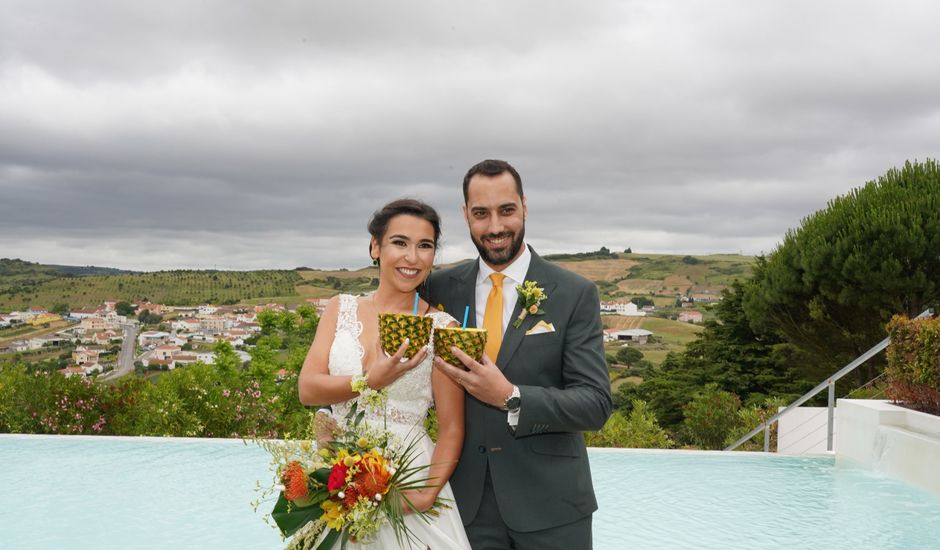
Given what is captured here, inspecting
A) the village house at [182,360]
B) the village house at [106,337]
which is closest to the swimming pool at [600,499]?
the village house at [182,360]

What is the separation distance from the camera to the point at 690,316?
113 ft

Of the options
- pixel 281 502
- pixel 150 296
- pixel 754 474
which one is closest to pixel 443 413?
pixel 281 502

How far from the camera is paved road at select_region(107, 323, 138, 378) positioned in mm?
12731

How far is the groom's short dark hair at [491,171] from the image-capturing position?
267cm

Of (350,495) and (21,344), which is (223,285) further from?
(350,495)

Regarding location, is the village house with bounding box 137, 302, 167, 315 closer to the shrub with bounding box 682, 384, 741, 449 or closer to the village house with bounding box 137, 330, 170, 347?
the village house with bounding box 137, 330, 170, 347

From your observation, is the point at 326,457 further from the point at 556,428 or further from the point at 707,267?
the point at 707,267

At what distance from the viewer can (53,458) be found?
10.3 meters

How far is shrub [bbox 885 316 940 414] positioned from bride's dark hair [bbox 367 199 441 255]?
8.11 m

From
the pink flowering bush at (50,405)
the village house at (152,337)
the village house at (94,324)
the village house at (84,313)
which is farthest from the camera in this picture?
the village house at (84,313)

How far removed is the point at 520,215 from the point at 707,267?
153 feet

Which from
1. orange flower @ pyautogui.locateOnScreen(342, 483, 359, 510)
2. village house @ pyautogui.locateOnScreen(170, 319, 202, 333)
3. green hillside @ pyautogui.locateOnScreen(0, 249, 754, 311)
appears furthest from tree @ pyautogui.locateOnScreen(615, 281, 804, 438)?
orange flower @ pyautogui.locateOnScreen(342, 483, 359, 510)

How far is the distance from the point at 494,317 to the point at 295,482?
88 centimetres

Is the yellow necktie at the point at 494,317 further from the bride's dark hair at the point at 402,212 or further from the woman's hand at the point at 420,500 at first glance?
the woman's hand at the point at 420,500
